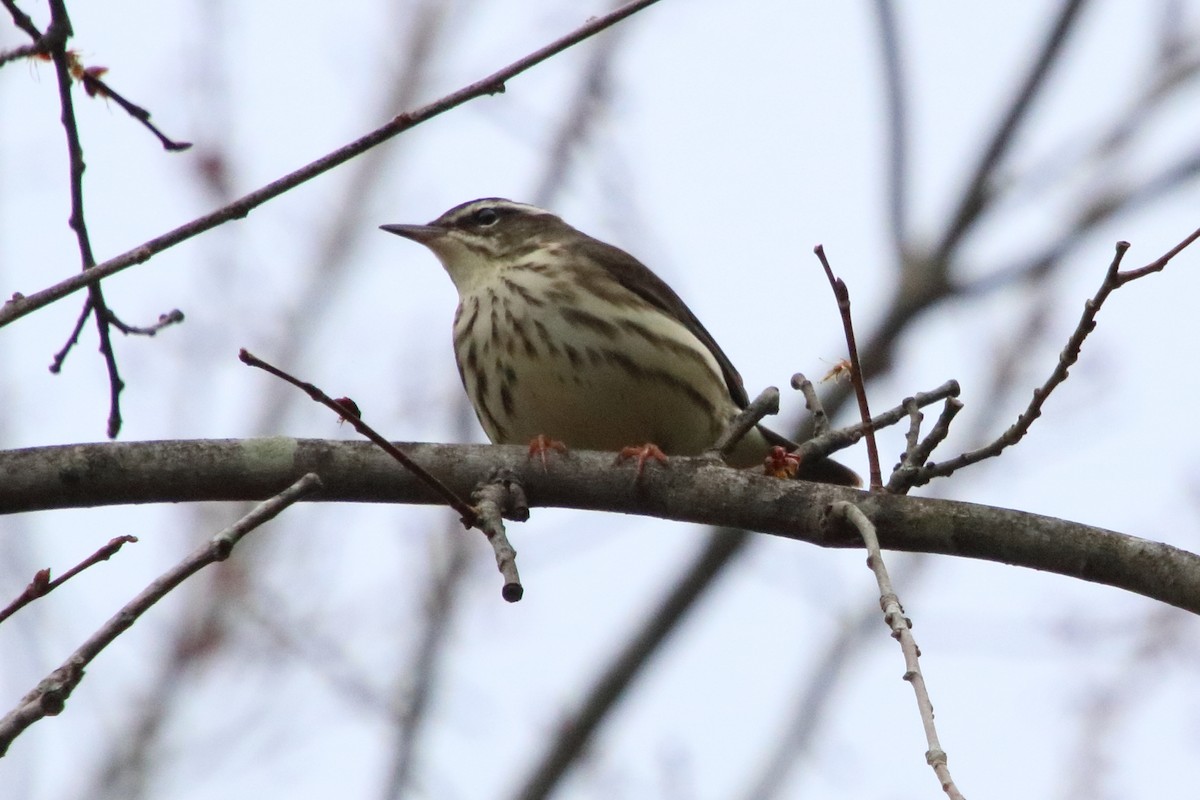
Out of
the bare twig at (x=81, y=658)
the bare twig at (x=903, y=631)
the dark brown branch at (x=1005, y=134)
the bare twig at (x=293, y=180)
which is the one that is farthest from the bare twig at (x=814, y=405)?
the dark brown branch at (x=1005, y=134)

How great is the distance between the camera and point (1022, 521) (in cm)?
390

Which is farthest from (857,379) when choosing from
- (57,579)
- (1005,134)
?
(1005,134)

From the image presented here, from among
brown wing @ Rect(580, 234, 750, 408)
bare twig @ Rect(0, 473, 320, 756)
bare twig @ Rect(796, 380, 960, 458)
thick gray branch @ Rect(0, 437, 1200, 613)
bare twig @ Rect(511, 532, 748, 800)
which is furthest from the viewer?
bare twig @ Rect(511, 532, 748, 800)

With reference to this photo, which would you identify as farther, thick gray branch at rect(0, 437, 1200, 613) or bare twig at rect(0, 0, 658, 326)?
thick gray branch at rect(0, 437, 1200, 613)

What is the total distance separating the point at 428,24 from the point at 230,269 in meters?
4.19

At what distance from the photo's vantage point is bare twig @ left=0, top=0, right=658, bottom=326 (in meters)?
3.22

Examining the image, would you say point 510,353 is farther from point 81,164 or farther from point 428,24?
point 428,24

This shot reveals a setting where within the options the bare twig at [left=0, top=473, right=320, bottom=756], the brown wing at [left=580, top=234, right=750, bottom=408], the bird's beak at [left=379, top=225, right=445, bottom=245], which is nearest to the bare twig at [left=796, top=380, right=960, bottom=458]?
the bare twig at [left=0, top=473, right=320, bottom=756]

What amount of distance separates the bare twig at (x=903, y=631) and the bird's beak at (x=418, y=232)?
420 centimetres

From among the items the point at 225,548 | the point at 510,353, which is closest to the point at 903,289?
the point at 510,353

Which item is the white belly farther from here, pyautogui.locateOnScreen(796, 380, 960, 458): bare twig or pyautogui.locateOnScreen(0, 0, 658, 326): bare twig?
pyautogui.locateOnScreen(0, 0, 658, 326): bare twig

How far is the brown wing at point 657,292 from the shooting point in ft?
23.5

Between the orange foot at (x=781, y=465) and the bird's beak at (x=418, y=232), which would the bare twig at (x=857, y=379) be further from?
the bird's beak at (x=418, y=232)

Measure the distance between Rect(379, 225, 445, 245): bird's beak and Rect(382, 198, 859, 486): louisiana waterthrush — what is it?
0.63m
